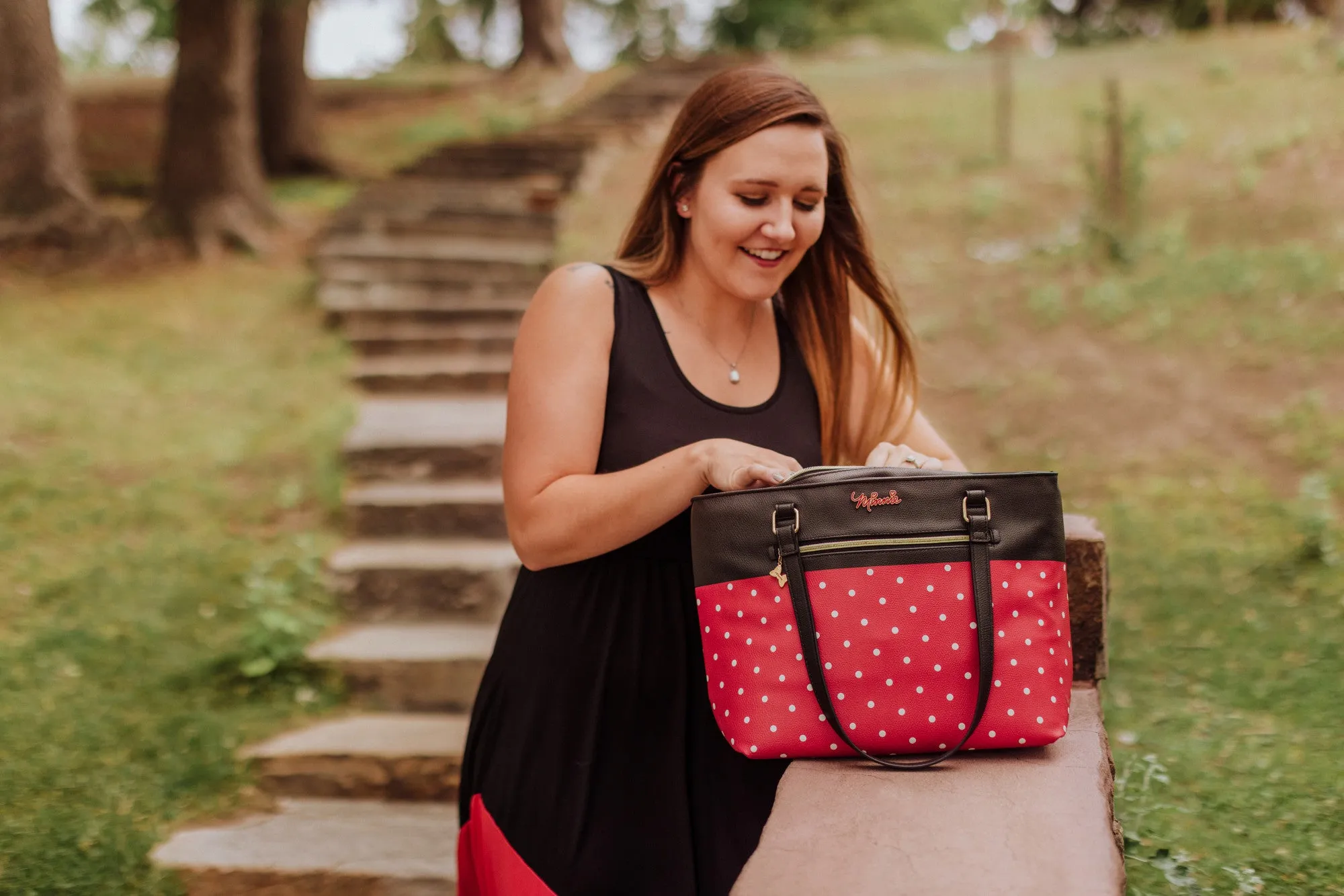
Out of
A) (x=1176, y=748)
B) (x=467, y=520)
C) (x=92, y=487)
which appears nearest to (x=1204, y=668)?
(x=1176, y=748)

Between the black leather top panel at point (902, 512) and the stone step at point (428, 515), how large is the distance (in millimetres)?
3715

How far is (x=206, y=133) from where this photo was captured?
942cm

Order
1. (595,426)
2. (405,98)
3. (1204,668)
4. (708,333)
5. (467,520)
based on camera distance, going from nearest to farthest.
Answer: (595,426)
(708,333)
(1204,668)
(467,520)
(405,98)

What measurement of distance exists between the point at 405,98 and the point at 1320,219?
1183 cm

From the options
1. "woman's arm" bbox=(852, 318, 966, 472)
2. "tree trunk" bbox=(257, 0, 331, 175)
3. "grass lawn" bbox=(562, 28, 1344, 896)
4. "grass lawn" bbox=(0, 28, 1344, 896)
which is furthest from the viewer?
"tree trunk" bbox=(257, 0, 331, 175)

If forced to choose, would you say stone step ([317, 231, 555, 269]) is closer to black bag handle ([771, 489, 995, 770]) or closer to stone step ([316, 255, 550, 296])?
stone step ([316, 255, 550, 296])

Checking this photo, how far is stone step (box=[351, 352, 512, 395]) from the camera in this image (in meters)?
6.76

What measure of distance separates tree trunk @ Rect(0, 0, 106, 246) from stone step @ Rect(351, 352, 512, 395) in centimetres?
322

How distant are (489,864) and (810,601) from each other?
3.11 ft

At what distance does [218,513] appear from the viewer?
5652 mm

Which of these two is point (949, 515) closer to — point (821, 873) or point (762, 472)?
point (762, 472)

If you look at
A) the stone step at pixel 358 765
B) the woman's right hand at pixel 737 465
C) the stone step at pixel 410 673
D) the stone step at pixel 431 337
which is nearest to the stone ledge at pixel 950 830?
the woman's right hand at pixel 737 465

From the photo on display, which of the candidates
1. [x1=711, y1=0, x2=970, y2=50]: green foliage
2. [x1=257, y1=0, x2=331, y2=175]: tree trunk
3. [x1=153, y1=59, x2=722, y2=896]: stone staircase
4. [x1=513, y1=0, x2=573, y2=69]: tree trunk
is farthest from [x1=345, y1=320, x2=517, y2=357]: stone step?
[x1=711, y1=0, x2=970, y2=50]: green foliage

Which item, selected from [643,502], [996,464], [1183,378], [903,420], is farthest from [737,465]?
[1183,378]
